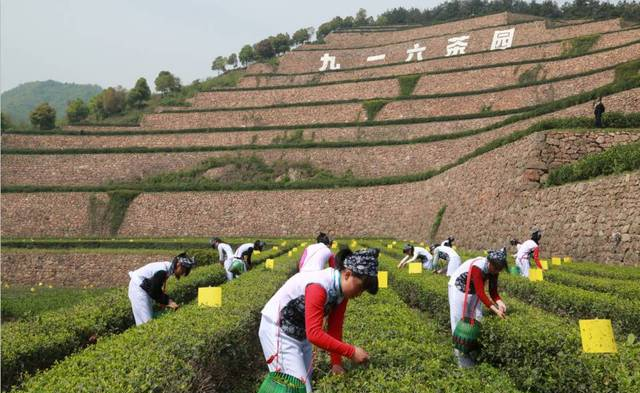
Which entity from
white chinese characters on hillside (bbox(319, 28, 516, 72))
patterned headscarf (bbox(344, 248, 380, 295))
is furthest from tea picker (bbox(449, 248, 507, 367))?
white chinese characters on hillside (bbox(319, 28, 516, 72))

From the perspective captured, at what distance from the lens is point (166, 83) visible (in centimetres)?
9300

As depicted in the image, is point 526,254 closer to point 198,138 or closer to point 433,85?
point 198,138

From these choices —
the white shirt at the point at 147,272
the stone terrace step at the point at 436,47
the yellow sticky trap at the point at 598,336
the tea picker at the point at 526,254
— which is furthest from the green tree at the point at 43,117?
the yellow sticky trap at the point at 598,336

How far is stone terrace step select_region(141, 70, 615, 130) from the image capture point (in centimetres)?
4359

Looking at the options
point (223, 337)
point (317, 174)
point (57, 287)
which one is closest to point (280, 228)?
point (317, 174)

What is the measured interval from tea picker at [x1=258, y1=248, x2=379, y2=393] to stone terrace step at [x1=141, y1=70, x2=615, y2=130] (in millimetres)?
40964

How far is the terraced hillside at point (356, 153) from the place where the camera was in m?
25.6

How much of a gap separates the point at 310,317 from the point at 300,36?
107 meters

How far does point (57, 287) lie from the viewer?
2712 cm

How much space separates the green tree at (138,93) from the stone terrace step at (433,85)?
80.6 feet

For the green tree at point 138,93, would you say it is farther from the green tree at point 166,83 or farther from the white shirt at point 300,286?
the white shirt at point 300,286

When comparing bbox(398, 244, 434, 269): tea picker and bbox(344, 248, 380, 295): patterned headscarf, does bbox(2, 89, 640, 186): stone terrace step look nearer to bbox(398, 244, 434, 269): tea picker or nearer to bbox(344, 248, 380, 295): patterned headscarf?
bbox(398, 244, 434, 269): tea picker

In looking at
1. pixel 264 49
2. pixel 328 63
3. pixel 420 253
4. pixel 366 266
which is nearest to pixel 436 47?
pixel 328 63

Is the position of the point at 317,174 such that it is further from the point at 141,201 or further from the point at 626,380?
the point at 626,380
